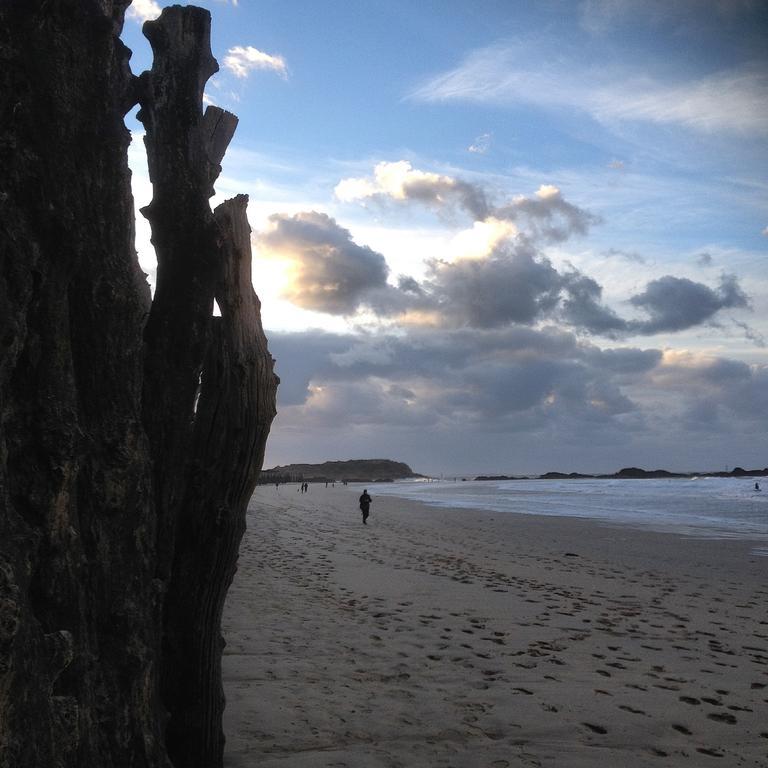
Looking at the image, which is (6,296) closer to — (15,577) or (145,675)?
(15,577)

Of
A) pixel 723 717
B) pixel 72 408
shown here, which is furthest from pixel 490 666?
pixel 72 408

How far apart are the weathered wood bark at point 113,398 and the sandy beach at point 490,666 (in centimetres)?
151

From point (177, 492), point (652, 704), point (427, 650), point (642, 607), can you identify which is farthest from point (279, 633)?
point (642, 607)

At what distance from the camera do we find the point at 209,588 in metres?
3.92

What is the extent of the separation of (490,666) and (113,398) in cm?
520

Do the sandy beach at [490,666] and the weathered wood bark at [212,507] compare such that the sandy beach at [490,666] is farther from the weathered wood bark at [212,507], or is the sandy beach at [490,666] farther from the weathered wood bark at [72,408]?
the weathered wood bark at [72,408]

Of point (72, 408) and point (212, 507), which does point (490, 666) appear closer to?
point (212, 507)

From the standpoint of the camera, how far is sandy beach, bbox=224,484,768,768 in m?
4.71

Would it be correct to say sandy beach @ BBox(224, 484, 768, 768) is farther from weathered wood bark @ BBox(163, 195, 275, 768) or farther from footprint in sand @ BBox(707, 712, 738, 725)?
weathered wood bark @ BBox(163, 195, 275, 768)

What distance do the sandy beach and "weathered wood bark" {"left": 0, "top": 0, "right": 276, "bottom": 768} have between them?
4.95 feet

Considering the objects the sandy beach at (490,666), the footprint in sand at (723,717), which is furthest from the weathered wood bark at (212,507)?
the footprint in sand at (723,717)

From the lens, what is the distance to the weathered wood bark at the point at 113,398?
2.55m

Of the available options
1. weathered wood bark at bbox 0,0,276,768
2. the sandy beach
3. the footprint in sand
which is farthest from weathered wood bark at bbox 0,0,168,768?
the footprint in sand

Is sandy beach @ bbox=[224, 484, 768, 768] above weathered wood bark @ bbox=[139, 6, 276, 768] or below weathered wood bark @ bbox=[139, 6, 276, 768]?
below
